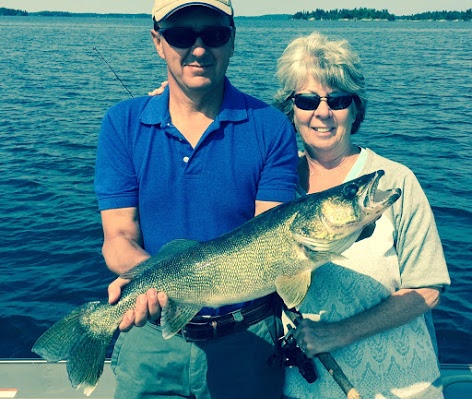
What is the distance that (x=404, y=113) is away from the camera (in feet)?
63.8

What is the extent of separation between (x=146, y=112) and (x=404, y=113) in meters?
17.5

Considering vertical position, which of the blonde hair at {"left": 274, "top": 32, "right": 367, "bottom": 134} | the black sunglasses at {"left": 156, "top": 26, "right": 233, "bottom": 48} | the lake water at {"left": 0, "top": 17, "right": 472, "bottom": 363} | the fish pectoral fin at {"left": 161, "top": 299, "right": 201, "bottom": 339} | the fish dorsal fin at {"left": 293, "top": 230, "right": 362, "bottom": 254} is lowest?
the lake water at {"left": 0, "top": 17, "right": 472, "bottom": 363}

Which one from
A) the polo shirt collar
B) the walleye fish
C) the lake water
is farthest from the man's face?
the lake water

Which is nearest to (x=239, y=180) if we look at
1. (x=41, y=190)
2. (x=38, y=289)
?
(x=38, y=289)

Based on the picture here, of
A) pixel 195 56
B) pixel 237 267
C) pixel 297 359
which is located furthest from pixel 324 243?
pixel 195 56

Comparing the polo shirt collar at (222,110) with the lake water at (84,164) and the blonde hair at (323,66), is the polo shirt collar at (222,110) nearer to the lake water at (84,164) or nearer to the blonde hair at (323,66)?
the blonde hair at (323,66)

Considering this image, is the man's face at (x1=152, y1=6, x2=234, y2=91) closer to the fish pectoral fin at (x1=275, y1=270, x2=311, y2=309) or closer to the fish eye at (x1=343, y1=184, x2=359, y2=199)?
the fish eye at (x1=343, y1=184, x2=359, y2=199)

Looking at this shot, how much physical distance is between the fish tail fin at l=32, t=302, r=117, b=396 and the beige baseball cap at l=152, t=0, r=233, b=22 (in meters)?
1.77

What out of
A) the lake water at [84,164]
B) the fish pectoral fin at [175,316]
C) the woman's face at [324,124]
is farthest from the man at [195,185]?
the lake water at [84,164]

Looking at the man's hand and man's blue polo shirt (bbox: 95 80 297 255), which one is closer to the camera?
the man's hand

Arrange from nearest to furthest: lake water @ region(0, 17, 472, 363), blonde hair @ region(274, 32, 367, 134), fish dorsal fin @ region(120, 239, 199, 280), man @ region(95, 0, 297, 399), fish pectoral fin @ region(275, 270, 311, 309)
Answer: fish pectoral fin @ region(275, 270, 311, 309)
fish dorsal fin @ region(120, 239, 199, 280)
man @ region(95, 0, 297, 399)
blonde hair @ region(274, 32, 367, 134)
lake water @ region(0, 17, 472, 363)

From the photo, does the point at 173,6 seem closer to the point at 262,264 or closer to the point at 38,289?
the point at 262,264

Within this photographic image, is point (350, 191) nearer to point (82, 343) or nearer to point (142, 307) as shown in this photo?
point (142, 307)

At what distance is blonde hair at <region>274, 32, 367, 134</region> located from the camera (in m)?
3.56
